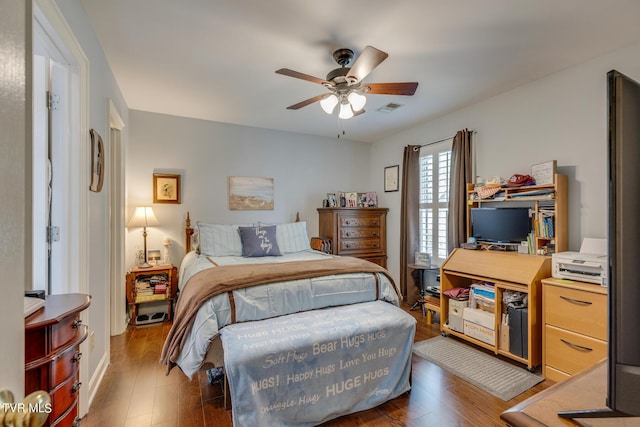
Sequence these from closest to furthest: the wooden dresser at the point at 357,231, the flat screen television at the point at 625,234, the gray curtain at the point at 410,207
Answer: the flat screen television at the point at 625,234, the gray curtain at the point at 410,207, the wooden dresser at the point at 357,231

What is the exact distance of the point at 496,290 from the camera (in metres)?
2.67

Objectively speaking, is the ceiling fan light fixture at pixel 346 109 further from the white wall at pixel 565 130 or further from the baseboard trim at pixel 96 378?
the baseboard trim at pixel 96 378

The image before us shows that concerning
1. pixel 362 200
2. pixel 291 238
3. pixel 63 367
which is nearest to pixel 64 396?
pixel 63 367

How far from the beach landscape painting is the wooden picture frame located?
2.01 meters

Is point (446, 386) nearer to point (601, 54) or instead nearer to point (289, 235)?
point (289, 235)

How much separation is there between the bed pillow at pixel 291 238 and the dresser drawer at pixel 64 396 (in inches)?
105

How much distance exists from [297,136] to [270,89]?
66.0 inches

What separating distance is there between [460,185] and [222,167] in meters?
3.08

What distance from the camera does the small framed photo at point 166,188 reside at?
380cm

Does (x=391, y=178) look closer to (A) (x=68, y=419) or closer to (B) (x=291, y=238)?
(B) (x=291, y=238)

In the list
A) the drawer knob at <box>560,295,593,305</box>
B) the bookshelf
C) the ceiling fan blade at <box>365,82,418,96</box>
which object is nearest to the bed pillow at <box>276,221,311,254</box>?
the ceiling fan blade at <box>365,82,418,96</box>

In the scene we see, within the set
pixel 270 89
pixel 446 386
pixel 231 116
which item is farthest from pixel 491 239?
pixel 231 116

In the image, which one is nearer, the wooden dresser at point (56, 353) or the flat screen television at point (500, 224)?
the wooden dresser at point (56, 353)

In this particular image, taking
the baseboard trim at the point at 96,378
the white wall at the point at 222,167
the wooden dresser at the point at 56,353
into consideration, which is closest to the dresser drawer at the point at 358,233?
the white wall at the point at 222,167
